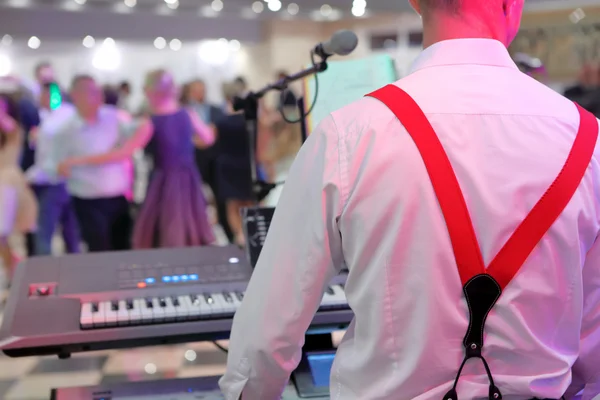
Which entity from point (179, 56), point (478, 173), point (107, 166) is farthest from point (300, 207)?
point (179, 56)

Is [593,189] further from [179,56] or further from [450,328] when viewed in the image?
[179,56]

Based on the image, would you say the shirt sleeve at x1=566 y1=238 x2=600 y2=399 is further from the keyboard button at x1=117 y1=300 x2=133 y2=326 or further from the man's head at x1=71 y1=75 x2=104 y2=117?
the man's head at x1=71 y1=75 x2=104 y2=117

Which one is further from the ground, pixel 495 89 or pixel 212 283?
pixel 495 89

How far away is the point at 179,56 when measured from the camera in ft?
28.1

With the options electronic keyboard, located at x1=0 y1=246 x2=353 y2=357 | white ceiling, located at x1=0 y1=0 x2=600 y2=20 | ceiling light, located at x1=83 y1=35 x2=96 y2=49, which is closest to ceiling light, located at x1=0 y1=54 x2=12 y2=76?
white ceiling, located at x1=0 y1=0 x2=600 y2=20

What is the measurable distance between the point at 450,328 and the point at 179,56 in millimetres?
8007

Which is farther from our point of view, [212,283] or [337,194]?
[212,283]

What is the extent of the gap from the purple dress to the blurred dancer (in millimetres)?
771

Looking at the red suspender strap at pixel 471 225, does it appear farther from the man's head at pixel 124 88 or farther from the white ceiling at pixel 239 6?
the man's head at pixel 124 88

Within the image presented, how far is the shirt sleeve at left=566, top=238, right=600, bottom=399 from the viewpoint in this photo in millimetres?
1124

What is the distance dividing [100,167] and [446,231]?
407 cm

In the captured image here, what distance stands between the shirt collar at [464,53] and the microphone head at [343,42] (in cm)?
64

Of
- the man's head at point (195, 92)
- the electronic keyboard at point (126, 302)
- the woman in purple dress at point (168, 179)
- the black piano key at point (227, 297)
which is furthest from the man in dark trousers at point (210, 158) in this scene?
the black piano key at point (227, 297)

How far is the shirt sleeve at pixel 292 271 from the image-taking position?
1023 mm
